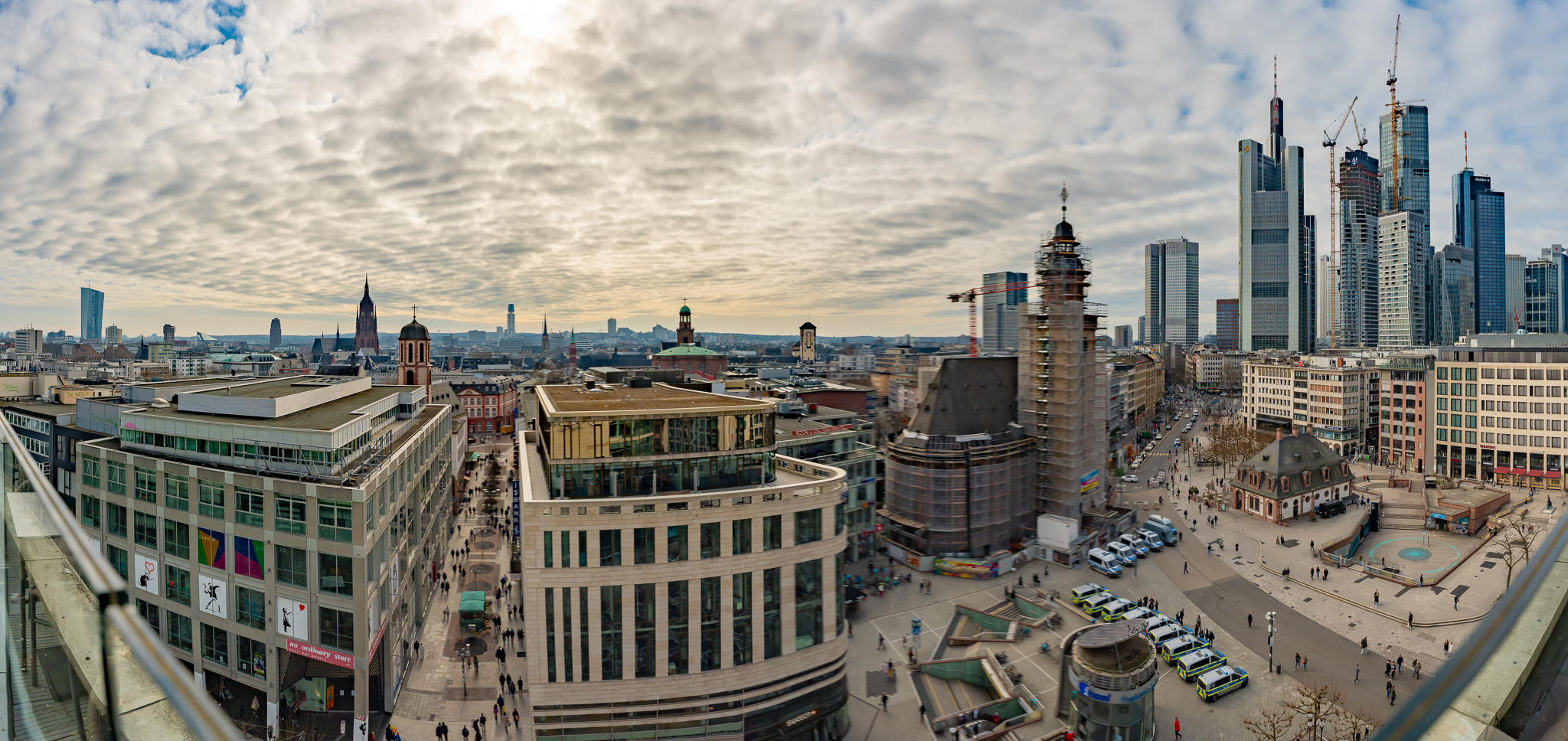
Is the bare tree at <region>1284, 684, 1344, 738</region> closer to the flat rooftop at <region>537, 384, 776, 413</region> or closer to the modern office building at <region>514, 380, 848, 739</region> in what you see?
the modern office building at <region>514, 380, 848, 739</region>

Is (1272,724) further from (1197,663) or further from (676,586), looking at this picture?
(676,586)

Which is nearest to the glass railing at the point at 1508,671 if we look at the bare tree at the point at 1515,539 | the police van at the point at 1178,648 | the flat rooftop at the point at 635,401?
the flat rooftop at the point at 635,401

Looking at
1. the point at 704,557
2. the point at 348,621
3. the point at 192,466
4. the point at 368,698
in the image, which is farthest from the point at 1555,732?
the point at 192,466

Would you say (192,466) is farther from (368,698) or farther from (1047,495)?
(1047,495)

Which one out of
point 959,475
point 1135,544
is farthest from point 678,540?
point 1135,544

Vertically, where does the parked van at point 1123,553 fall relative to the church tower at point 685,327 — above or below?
below

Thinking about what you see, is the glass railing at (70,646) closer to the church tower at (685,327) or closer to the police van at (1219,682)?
the police van at (1219,682)

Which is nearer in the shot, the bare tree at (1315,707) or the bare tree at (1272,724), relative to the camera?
the bare tree at (1272,724)
